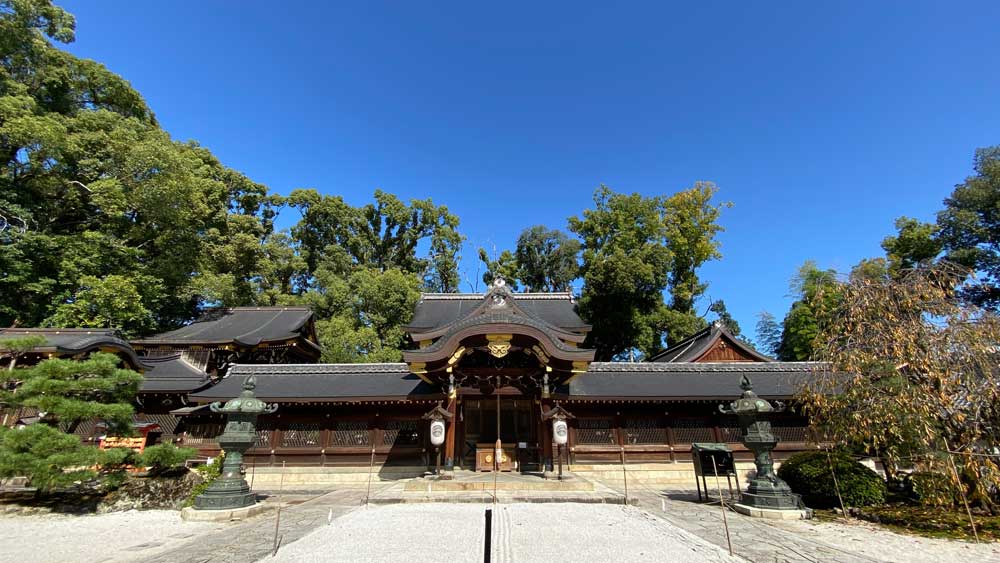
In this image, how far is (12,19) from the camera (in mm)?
20828

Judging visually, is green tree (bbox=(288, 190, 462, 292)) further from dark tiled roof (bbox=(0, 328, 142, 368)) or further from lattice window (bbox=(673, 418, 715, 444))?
lattice window (bbox=(673, 418, 715, 444))

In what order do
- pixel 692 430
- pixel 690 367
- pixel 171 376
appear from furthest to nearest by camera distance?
1. pixel 171 376
2. pixel 690 367
3. pixel 692 430

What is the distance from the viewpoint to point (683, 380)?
14.5 m

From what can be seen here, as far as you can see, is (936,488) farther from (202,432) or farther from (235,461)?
(202,432)

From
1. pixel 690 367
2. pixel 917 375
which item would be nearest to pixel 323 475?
pixel 690 367

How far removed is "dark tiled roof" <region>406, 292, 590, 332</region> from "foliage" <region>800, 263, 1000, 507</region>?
10.4m

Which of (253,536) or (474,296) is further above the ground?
(474,296)

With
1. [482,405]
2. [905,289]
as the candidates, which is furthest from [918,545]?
[482,405]

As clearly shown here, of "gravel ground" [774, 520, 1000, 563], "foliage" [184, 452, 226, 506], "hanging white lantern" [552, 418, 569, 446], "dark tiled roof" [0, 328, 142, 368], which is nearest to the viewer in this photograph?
"gravel ground" [774, 520, 1000, 563]

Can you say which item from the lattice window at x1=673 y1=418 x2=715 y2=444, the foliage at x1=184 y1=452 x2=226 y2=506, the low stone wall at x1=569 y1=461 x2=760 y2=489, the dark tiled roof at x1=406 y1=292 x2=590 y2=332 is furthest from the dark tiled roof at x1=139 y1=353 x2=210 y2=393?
the lattice window at x1=673 y1=418 x2=715 y2=444

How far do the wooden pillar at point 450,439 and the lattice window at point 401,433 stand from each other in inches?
70.1

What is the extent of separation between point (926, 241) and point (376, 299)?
120ft

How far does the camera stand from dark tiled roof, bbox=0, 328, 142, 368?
13.3 meters

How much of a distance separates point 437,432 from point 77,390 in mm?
8100
